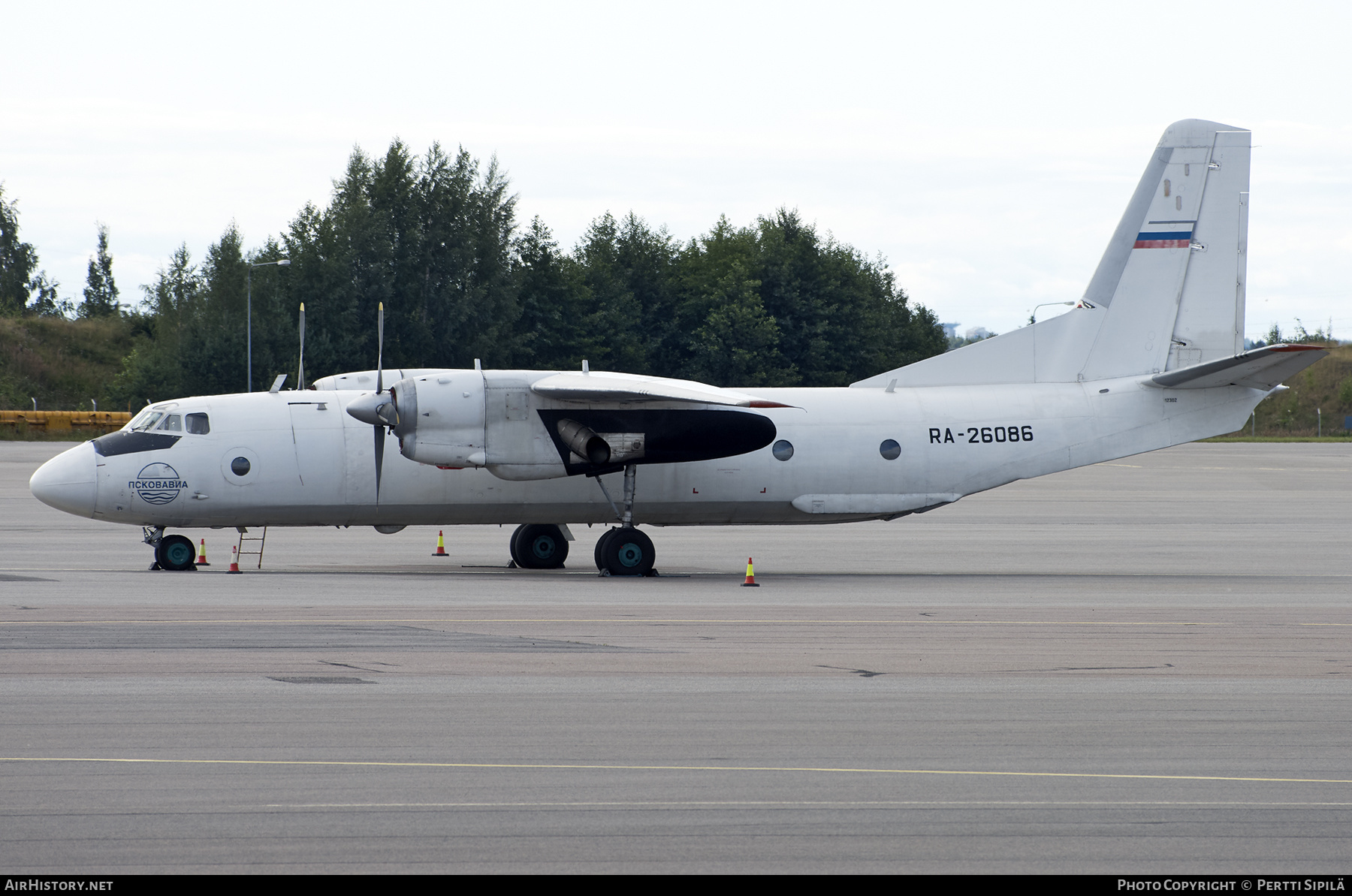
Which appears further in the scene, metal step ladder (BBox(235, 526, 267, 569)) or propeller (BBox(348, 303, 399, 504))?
metal step ladder (BBox(235, 526, 267, 569))

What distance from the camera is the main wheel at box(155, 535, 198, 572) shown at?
1972 centimetres

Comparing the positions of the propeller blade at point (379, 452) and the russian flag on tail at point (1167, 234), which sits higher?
the russian flag on tail at point (1167, 234)

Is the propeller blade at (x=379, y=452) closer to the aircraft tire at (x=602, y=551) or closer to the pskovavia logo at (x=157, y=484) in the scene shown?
the pskovavia logo at (x=157, y=484)

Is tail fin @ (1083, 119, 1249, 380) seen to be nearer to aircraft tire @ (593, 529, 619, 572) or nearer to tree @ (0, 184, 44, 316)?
aircraft tire @ (593, 529, 619, 572)

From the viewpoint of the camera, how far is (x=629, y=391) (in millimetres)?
19062

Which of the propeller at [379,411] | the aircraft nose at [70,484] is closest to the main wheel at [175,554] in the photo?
the aircraft nose at [70,484]

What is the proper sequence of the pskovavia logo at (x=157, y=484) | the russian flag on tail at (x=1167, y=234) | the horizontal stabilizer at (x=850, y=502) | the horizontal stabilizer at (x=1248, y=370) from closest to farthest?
1. the pskovavia logo at (x=157, y=484)
2. the horizontal stabilizer at (x=1248, y=370)
3. the horizontal stabilizer at (x=850, y=502)
4. the russian flag on tail at (x=1167, y=234)

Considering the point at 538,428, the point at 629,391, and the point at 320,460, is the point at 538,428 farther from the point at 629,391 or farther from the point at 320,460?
the point at 320,460

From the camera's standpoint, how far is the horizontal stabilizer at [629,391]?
19.0 metres

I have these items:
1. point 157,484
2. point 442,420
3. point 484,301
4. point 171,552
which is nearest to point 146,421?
point 157,484

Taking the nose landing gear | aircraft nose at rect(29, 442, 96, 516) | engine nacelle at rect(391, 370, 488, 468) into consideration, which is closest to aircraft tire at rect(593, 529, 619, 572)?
the nose landing gear

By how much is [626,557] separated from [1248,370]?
10.6 m

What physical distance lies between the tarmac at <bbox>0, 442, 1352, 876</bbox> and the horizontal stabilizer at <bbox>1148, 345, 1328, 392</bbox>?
3364 mm

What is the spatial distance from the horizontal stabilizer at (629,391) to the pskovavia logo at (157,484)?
577cm
